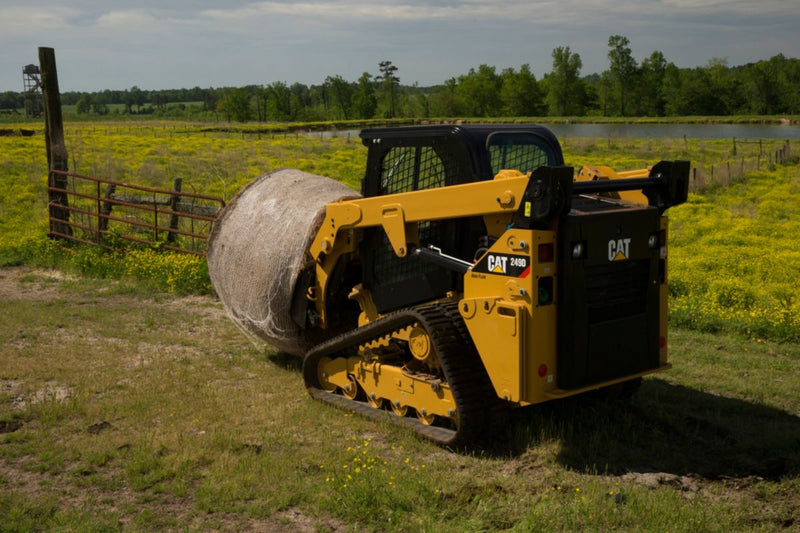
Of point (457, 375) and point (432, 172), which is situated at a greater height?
point (432, 172)

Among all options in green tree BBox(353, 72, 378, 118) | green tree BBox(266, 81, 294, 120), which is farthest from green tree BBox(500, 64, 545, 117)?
green tree BBox(266, 81, 294, 120)

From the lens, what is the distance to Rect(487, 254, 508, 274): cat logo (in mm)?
5672

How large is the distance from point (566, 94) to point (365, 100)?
35302 mm

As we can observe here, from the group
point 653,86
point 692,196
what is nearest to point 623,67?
point 653,86

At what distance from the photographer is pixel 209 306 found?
11.7 meters

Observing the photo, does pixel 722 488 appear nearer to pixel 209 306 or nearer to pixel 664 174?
pixel 664 174

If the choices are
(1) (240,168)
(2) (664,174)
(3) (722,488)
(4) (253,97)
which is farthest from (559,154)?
(4) (253,97)

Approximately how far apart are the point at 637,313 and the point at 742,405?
190cm

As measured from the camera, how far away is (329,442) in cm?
635

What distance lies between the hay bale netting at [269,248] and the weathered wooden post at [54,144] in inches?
340

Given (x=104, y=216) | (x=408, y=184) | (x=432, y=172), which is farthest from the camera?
(x=104, y=216)

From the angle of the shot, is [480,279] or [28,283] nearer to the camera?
[480,279]

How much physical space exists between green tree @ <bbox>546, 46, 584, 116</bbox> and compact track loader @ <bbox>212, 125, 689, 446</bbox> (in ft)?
446

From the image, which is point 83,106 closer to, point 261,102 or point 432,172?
point 261,102
